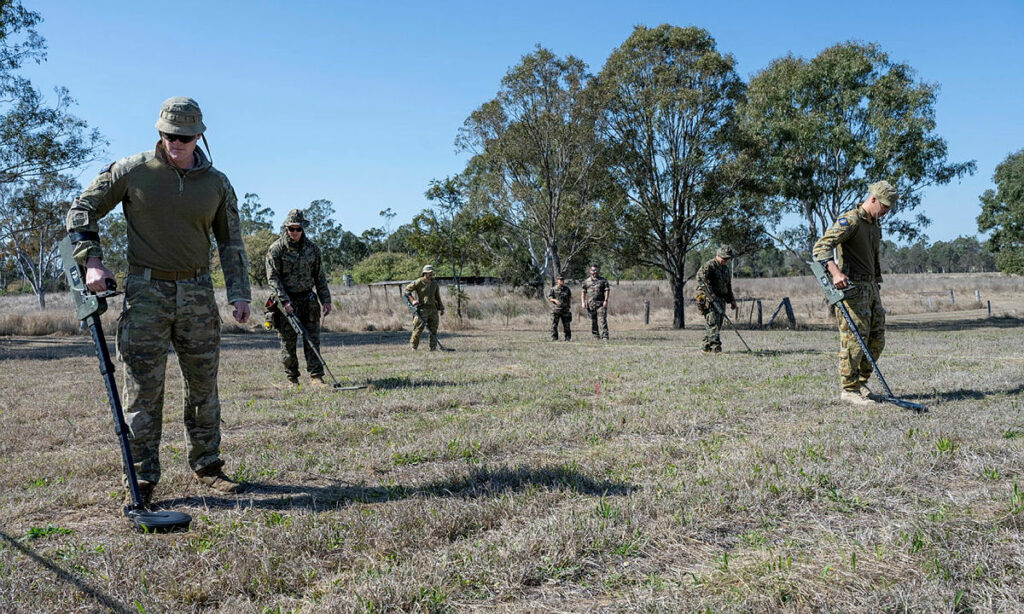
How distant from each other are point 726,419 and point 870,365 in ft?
6.19

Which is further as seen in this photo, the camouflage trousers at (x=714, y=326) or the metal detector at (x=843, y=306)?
the camouflage trousers at (x=714, y=326)

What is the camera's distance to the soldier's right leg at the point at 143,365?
3750 mm

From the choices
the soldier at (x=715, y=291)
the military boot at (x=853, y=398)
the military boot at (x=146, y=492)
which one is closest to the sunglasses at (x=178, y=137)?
the military boot at (x=146, y=492)

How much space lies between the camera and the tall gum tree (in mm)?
25141

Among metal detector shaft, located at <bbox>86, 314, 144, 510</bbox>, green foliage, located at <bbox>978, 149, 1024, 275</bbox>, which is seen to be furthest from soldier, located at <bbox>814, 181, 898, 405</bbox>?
green foliage, located at <bbox>978, 149, 1024, 275</bbox>

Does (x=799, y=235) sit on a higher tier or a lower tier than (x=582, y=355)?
higher

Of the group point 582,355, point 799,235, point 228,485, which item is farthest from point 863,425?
point 799,235

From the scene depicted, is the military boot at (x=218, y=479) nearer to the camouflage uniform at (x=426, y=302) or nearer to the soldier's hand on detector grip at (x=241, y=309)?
the soldier's hand on detector grip at (x=241, y=309)

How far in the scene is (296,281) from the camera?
8438 millimetres

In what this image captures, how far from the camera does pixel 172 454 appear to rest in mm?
4926

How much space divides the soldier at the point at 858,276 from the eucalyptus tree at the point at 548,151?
19118 millimetres

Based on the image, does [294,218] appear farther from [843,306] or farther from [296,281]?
[843,306]

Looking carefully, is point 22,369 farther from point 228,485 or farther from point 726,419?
point 726,419

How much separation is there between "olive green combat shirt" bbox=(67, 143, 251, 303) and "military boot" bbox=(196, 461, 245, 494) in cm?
126
